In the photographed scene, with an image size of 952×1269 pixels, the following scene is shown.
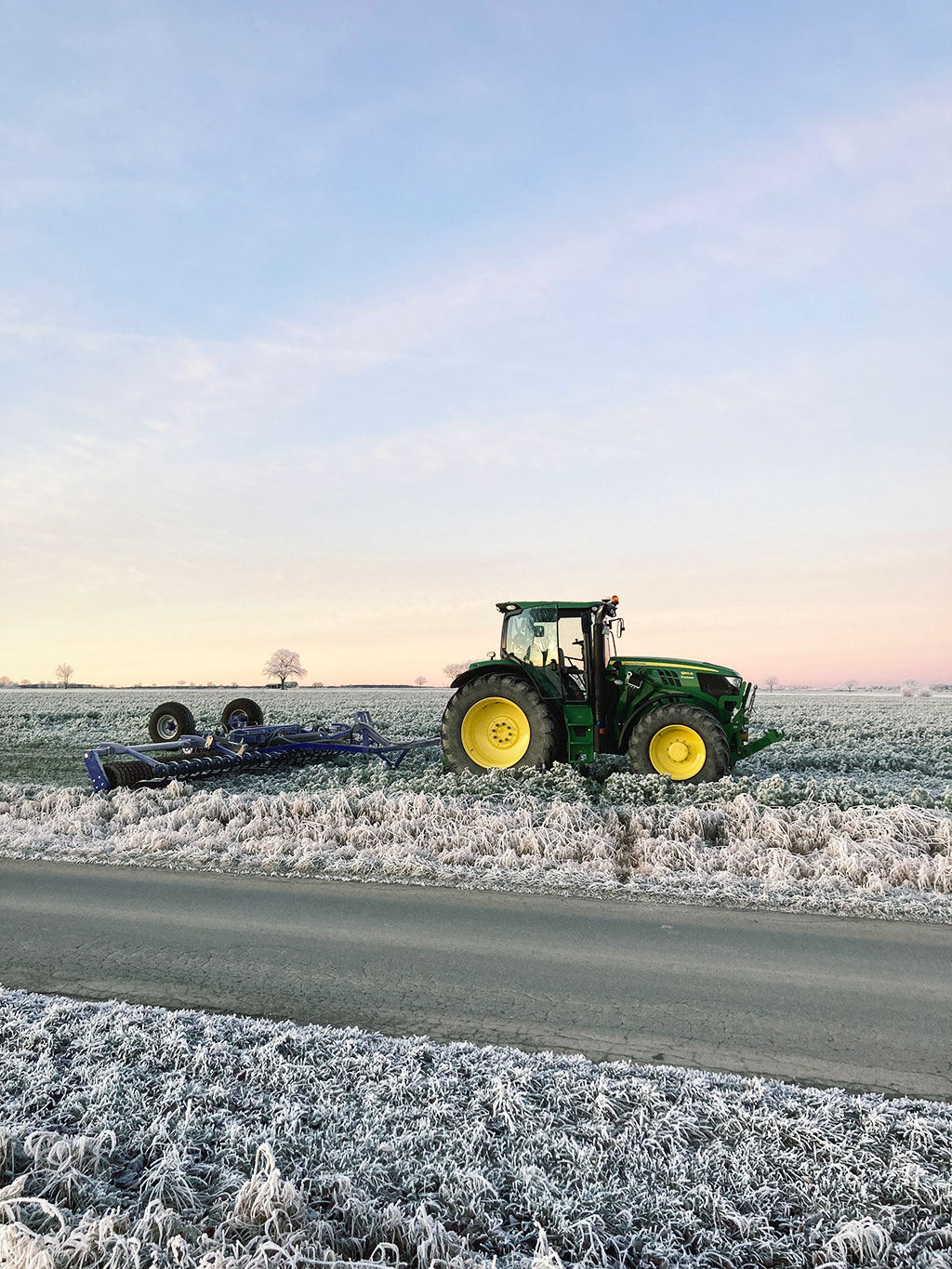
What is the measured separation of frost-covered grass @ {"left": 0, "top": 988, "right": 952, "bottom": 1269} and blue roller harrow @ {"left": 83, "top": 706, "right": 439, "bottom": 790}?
8.49m

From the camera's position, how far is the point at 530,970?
229 inches

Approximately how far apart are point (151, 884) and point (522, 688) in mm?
6030

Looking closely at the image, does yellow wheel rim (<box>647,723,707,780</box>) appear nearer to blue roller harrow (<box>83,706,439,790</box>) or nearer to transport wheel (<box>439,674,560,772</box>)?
transport wheel (<box>439,674,560,772</box>)

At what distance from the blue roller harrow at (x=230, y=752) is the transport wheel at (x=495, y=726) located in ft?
5.82

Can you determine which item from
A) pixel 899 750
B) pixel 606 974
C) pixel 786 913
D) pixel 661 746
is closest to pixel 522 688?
pixel 661 746

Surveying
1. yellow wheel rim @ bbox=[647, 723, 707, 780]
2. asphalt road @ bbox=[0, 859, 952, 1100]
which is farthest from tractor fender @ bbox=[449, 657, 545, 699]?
asphalt road @ bbox=[0, 859, 952, 1100]

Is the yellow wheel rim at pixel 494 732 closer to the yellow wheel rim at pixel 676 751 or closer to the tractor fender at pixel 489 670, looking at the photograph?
the tractor fender at pixel 489 670

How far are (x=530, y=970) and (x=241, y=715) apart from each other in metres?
13.1

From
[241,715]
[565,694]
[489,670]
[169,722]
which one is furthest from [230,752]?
[565,694]

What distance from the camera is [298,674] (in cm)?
7712

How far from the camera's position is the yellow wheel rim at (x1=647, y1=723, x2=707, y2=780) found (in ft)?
39.3

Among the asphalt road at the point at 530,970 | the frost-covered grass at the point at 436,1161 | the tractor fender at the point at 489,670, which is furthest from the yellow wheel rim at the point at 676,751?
the frost-covered grass at the point at 436,1161

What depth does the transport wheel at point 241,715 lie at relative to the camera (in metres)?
17.5

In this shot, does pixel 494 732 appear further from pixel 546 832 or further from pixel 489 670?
pixel 546 832
